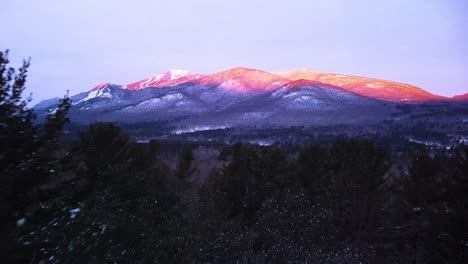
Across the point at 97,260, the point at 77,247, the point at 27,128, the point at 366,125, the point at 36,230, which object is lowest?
the point at 366,125

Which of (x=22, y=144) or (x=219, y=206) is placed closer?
(x=22, y=144)

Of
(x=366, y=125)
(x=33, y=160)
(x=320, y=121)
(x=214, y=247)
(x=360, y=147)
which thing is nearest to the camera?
(x=33, y=160)

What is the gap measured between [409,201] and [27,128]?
1506 centimetres

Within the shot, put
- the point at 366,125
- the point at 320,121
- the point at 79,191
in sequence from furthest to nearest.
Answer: the point at 320,121 < the point at 366,125 < the point at 79,191

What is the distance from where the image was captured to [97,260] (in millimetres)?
5160

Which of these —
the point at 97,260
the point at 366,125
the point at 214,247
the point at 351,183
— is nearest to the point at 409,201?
the point at 351,183

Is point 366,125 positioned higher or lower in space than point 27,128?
lower

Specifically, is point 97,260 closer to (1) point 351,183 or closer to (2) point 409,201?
(1) point 351,183

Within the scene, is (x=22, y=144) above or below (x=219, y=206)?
above

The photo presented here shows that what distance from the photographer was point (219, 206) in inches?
620

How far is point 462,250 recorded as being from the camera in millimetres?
9844

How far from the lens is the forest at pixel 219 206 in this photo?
15.8 feet

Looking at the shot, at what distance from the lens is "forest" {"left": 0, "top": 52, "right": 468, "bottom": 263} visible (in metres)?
4.83

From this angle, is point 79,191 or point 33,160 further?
point 79,191
